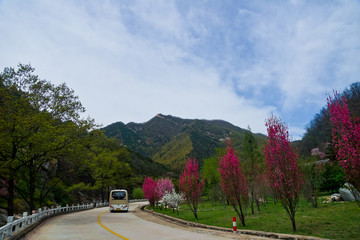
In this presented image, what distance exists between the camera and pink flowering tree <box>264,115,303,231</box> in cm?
1162

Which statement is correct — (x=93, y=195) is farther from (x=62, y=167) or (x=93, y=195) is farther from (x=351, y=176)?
(x=351, y=176)

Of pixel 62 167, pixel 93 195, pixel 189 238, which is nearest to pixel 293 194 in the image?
pixel 189 238

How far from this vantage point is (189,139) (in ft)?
472

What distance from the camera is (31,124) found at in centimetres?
1683

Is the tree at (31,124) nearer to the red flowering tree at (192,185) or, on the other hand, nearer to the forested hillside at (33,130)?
the forested hillside at (33,130)

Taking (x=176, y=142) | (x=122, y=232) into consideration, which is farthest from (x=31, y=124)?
(x=176, y=142)

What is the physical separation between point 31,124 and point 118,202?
16758mm

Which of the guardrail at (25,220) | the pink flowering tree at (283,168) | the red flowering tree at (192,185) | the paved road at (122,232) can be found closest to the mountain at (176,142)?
the guardrail at (25,220)

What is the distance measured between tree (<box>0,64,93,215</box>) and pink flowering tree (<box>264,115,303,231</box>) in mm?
14570

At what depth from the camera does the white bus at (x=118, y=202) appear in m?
29.8

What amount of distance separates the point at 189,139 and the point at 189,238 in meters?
134

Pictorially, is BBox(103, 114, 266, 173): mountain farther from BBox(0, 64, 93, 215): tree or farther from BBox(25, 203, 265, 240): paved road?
BBox(25, 203, 265, 240): paved road

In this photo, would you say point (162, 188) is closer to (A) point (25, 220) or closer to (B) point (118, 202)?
(B) point (118, 202)

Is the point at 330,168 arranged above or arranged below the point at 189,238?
above
